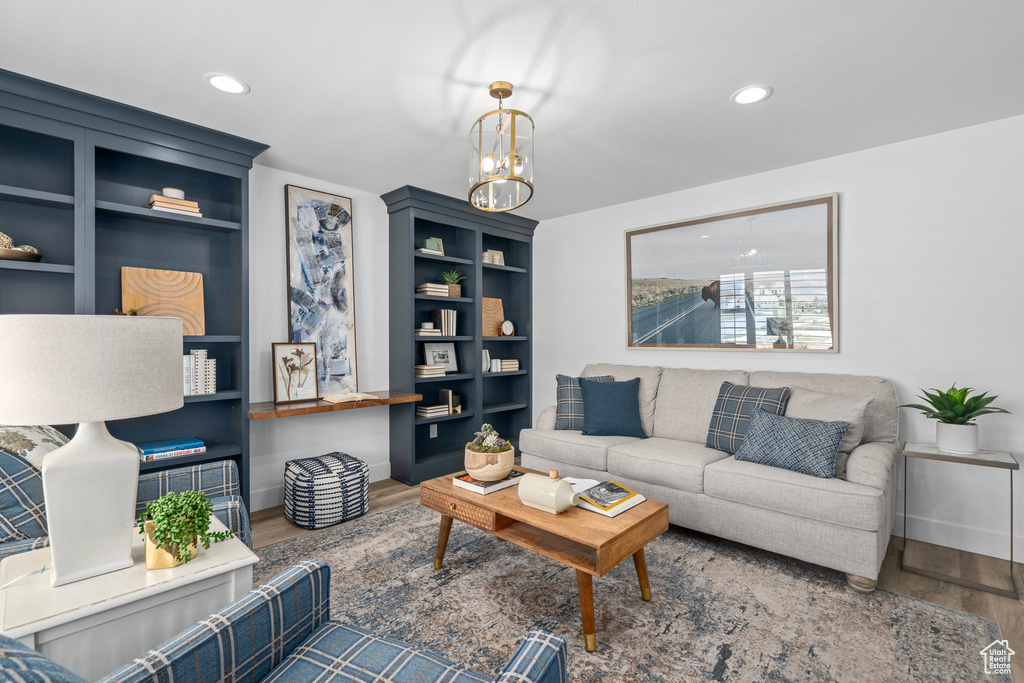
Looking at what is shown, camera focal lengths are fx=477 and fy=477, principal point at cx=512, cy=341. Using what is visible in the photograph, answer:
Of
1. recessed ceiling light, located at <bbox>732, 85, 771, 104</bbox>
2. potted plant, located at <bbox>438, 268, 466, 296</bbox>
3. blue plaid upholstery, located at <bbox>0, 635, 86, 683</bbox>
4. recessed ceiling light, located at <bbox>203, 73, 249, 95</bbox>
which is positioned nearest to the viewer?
blue plaid upholstery, located at <bbox>0, 635, 86, 683</bbox>

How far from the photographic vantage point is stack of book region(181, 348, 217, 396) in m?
2.86

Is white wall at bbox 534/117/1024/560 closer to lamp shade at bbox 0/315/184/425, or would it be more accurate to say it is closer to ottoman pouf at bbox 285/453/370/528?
ottoman pouf at bbox 285/453/370/528

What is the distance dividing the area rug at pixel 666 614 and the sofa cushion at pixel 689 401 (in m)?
0.85

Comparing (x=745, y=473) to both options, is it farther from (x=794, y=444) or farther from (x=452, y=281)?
(x=452, y=281)

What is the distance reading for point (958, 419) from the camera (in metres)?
2.51

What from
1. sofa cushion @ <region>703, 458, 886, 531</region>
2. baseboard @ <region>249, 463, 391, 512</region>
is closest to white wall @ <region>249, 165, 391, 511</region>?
baseboard @ <region>249, 463, 391, 512</region>

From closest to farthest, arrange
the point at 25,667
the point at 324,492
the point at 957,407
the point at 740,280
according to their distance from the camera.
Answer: the point at 25,667 < the point at 957,407 < the point at 324,492 < the point at 740,280

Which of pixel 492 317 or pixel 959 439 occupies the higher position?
pixel 492 317

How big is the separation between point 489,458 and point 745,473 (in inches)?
56.0

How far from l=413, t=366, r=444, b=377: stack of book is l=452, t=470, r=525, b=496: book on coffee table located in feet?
5.33

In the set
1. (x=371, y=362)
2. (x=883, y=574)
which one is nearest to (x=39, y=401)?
(x=371, y=362)

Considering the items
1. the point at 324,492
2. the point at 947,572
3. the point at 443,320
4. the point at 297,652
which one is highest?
the point at 443,320

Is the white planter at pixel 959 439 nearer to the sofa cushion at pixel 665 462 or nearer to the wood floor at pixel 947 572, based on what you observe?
the wood floor at pixel 947 572

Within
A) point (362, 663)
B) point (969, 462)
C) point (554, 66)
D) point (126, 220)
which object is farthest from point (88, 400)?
point (969, 462)
